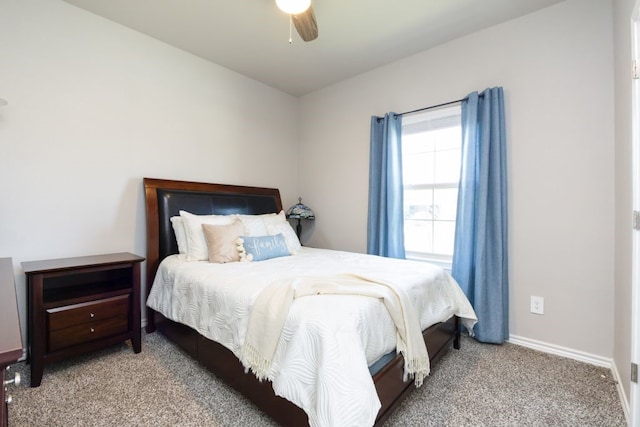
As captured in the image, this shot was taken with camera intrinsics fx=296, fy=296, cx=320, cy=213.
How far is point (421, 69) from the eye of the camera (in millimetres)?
2963

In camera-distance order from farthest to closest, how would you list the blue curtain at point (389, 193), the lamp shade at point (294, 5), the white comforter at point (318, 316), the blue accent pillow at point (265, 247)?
1. the blue curtain at point (389, 193)
2. the blue accent pillow at point (265, 247)
3. the lamp shade at point (294, 5)
4. the white comforter at point (318, 316)

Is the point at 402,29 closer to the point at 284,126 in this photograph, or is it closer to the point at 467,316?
the point at 284,126

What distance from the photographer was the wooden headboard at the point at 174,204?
2658 mm

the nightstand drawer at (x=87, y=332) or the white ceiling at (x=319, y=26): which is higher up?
the white ceiling at (x=319, y=26)

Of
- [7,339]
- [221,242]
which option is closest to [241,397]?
[221,242]

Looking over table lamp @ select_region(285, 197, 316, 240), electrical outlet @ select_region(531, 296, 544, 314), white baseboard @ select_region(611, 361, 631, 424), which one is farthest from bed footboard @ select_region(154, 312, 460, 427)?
table lamp @ select_region(285, 197, 316, 240)

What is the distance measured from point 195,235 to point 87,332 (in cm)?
96

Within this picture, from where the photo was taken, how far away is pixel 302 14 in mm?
1886

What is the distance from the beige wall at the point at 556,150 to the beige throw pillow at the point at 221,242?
2.29 metres

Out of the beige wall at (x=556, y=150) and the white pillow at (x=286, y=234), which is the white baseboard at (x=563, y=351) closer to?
the beige wall at (x=556, y=150)

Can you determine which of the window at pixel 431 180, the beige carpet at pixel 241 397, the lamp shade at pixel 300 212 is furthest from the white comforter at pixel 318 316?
the lamp shade at pixel 300 212

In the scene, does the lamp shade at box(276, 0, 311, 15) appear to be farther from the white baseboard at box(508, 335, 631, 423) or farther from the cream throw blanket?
the white baseboard at box(508, 335, 631, 423)

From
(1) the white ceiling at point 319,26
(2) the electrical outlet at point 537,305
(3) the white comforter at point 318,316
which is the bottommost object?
(2) the electrical outlet at point 537,305

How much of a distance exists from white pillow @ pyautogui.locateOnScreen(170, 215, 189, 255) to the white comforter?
4.5 inches
